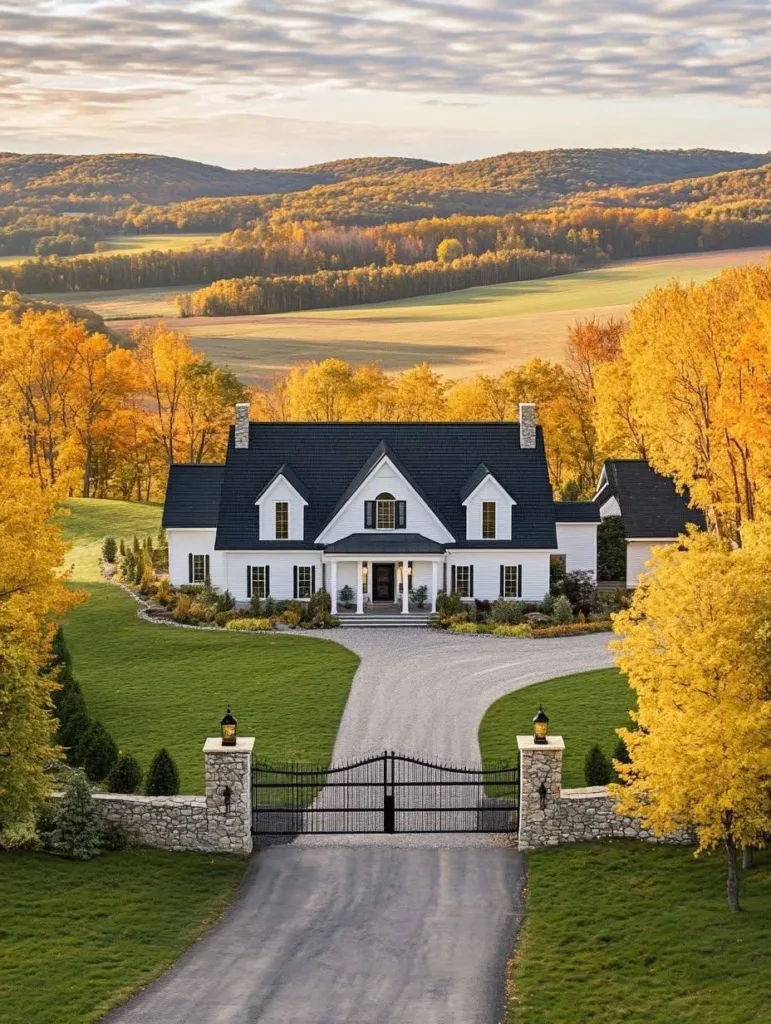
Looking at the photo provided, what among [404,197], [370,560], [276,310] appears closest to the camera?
[370,560]

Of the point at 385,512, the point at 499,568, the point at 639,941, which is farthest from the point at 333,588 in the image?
the point at 639,941

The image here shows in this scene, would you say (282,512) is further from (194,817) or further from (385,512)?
(194,817)

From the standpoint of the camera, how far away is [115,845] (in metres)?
24.2

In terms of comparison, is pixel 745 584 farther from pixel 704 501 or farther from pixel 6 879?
pixel 704 501

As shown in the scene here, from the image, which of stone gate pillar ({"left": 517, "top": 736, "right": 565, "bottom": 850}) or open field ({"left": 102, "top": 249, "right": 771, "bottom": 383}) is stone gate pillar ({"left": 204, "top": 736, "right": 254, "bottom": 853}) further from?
open field ({"left": 102, "top": 249, "right": 771, "bottom": 383})

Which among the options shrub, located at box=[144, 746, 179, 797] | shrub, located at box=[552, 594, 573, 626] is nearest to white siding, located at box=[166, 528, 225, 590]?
shrub, located at box=[552, 594, 573, 626]

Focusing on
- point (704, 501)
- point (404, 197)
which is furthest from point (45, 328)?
point (404, 197)

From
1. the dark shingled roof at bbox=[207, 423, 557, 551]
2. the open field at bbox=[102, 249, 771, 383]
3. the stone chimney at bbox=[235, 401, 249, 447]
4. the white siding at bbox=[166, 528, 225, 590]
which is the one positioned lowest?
the white siding at bbox=[166, 528, 225, 590]

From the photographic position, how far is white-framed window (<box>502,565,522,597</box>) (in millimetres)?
49938

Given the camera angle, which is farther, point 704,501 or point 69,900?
point 704,501

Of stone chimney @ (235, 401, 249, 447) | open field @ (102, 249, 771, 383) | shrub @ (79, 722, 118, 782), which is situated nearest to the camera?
shrub @ (79, 722, 118, 782)

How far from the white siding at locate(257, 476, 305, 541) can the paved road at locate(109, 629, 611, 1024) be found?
25767mm

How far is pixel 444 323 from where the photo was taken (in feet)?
430

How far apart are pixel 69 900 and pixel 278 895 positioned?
3560 mm
